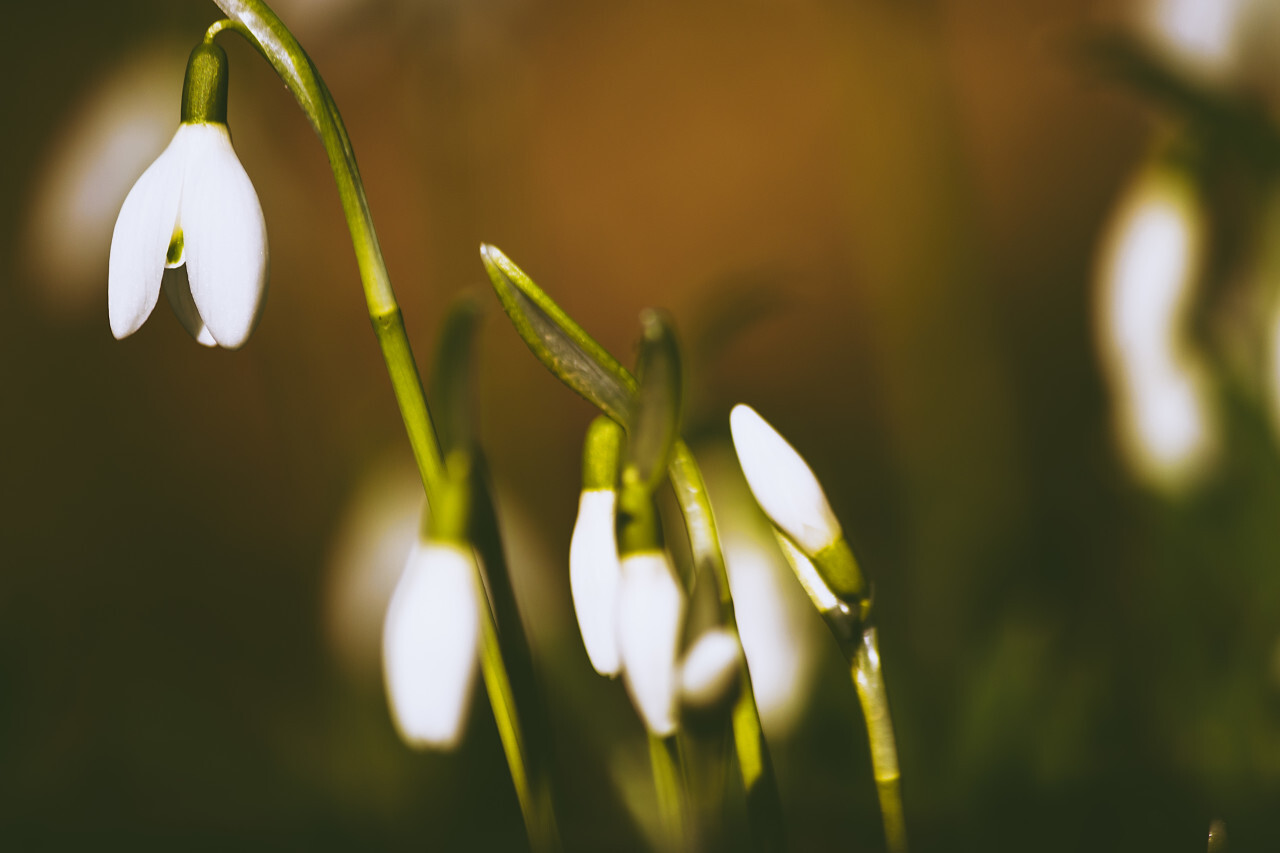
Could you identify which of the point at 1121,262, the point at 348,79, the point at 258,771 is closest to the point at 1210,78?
the point at 1121,262

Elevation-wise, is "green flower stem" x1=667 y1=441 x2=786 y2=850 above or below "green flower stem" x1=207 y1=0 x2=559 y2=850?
below

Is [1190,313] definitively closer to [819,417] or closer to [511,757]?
[511,757]

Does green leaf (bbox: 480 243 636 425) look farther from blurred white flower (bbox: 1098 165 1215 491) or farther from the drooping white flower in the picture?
blurred white flower (bbox: 1098 165 1215 491)

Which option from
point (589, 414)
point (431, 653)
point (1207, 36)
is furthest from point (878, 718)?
point (589, 414)

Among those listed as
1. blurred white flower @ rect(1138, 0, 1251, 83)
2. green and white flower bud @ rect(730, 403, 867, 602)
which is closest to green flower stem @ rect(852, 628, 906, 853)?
green and white flower bud @ rect(730, 403, 867, 602)

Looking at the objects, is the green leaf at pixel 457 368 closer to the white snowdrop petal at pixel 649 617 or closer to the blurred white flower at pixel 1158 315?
the white snowdrop petal at pixel 649 617

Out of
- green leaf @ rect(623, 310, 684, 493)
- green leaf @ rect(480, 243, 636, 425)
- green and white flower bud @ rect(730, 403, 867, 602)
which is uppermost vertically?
green leaf @ rect(480, 243, 636, 425)

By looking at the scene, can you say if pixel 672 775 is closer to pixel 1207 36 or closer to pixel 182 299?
pixel 182 299
